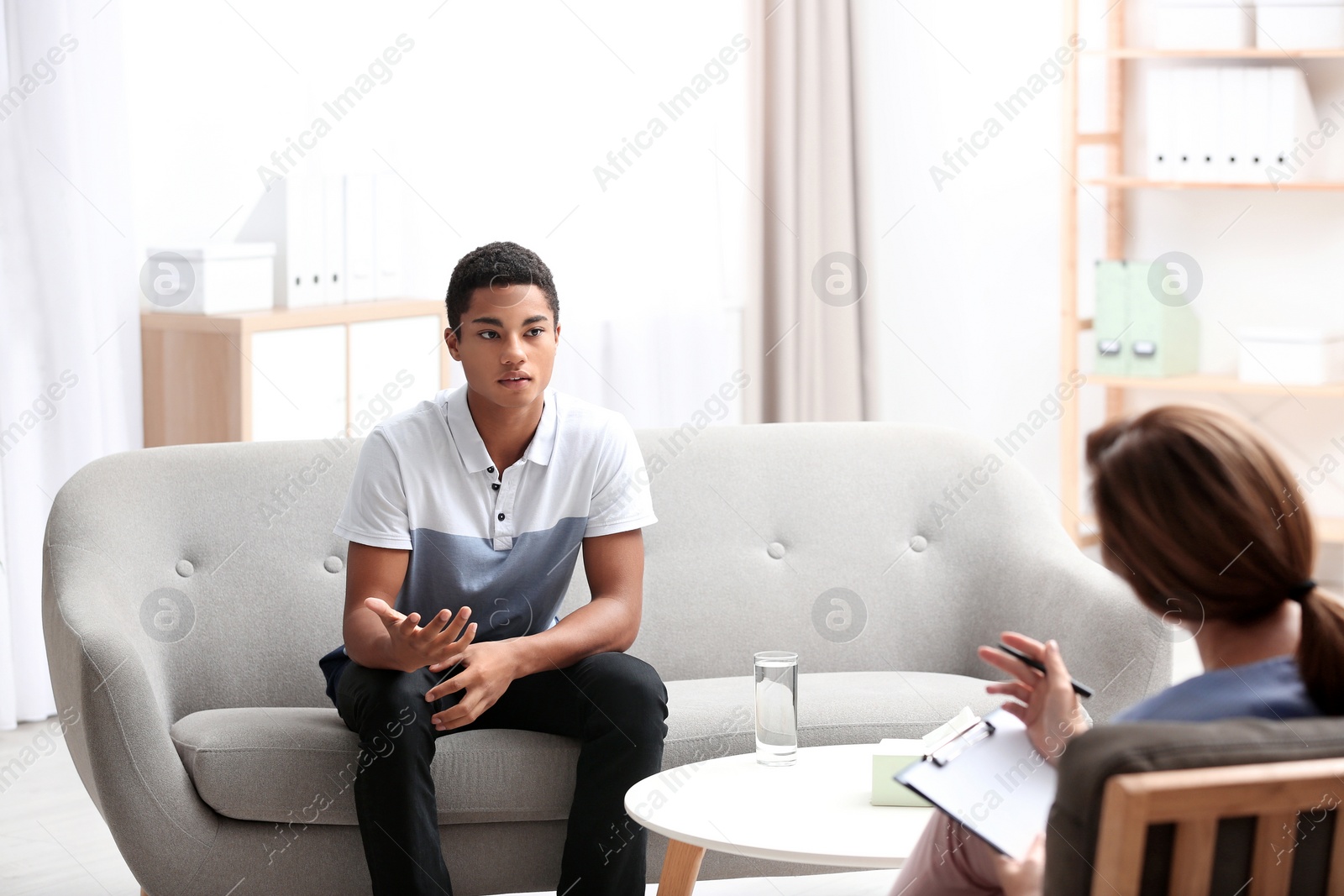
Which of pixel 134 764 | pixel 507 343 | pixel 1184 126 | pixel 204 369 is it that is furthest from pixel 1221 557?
pixel 1184 126

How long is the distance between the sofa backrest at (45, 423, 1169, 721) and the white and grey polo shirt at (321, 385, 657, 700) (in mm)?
237

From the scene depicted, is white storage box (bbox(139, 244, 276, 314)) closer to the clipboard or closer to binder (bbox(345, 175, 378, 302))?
binder (bbox(345, 175, 378, 302))

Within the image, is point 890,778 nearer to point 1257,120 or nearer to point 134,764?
point 134,764

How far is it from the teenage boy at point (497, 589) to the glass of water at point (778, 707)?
17cm

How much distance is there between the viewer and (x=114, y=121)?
3.27 metres

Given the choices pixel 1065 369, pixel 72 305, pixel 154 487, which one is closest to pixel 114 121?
pixel 72 305

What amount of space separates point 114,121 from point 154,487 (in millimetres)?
1328

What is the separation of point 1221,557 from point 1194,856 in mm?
224

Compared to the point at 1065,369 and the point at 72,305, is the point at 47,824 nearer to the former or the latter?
the point at 72,305

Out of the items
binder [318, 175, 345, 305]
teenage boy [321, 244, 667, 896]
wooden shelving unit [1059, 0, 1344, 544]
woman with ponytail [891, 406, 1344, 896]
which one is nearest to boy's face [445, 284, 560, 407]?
teenage boy [321, 244, 667, 896]

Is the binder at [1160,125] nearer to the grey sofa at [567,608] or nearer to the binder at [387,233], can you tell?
the grey sofa at [567,608]

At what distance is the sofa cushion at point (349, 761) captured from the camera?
1.95 m

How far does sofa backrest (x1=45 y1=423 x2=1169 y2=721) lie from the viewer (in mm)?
2209

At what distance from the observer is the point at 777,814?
167 cm
